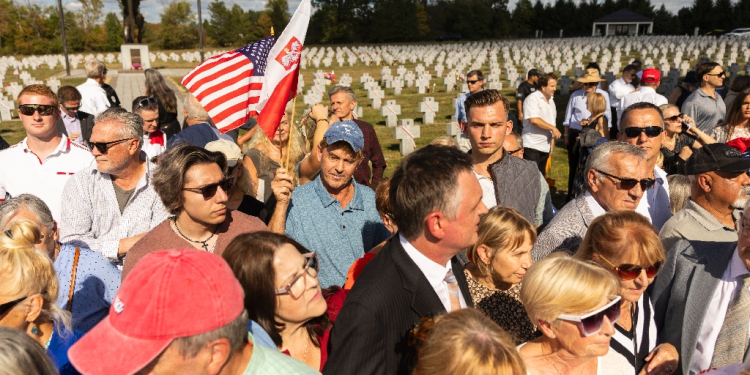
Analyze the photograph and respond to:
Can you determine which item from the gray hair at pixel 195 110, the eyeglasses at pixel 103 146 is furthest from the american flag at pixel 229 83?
the gray hair at pixel 195 110

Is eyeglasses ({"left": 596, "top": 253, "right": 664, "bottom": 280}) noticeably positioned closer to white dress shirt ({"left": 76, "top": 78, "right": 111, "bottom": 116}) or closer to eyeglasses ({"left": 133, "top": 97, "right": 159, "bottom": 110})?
eyeglasses ({"left": 133, "top": 97, "right": 159, "bottom": 110})

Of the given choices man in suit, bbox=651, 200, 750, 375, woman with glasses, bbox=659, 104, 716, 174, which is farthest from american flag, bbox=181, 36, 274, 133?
woman with glasses, bbox=659, 104, 716, 174

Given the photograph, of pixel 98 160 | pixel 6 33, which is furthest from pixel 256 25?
pixel 98 160

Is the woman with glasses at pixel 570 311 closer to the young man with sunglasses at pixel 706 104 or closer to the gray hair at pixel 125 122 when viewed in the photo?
the gray hair at pixel 125 122

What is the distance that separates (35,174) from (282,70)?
2.32m

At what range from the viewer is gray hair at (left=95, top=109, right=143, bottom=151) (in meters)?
4.03

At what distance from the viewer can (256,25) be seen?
8044 cm

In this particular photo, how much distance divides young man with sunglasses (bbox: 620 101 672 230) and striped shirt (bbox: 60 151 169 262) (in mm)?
3841

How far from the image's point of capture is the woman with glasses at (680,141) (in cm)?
611

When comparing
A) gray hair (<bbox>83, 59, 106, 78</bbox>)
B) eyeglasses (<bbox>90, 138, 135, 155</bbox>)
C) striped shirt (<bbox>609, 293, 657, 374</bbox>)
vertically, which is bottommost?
striped shirt (<bbox>609, 293, 657, 374</bbox>)

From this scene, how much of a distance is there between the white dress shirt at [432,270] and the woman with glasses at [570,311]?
0.39 metres

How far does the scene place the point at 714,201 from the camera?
3.60m

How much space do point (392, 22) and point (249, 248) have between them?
260 ft

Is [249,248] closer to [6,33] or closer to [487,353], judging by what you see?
[487,353]
